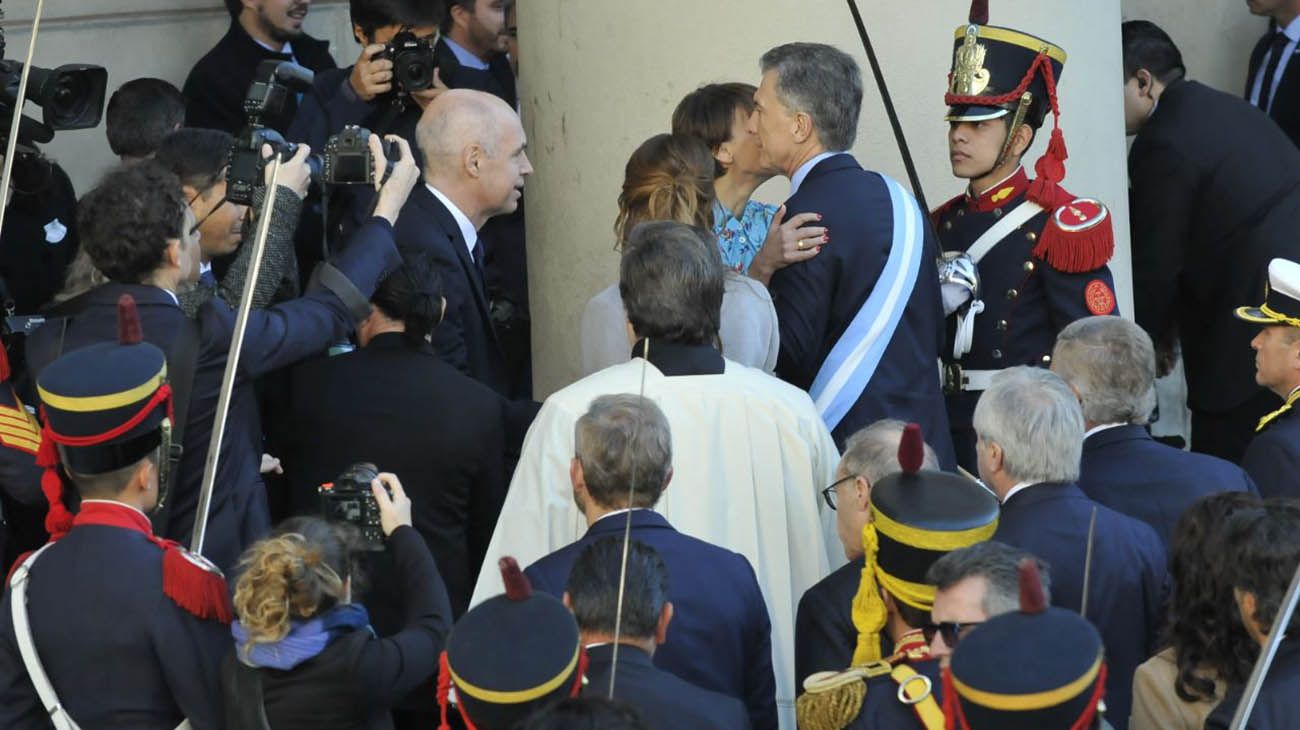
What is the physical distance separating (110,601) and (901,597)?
4.55 feet

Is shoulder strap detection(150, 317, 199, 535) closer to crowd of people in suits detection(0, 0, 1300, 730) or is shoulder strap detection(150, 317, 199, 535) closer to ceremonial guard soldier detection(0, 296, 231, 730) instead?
crowd of people in suits detection(0, 0, 1300, 730)

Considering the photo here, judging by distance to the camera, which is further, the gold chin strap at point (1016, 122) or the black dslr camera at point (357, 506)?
the gold chin strap at point (1016, 122)

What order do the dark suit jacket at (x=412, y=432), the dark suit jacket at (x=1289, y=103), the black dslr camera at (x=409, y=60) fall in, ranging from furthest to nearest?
the dark suit jacket at (x=1289, y=103) < the black dslr camera at (x=409, y=60) < the dark suit jacket at (x=412, y=432)

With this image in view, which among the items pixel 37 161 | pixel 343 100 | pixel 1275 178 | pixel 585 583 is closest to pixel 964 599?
pixel 585 583

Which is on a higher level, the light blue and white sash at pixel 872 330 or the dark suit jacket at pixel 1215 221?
the light blue and white sash at pixel 872 330

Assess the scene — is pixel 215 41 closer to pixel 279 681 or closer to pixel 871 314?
pixel 871 314

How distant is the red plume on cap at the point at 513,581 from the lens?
330cm

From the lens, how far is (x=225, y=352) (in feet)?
15.1

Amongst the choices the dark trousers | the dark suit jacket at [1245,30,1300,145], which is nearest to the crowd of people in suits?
the dark trousers

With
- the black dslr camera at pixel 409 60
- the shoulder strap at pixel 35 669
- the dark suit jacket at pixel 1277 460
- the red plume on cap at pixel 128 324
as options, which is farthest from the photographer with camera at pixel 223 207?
the dark suit jacket at pixel 1277 460

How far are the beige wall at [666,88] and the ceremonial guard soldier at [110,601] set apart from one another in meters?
2.62

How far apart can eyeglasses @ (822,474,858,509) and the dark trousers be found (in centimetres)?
276

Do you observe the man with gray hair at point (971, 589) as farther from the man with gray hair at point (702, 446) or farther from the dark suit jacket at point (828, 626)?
the man with gray hair at point (702, 446)

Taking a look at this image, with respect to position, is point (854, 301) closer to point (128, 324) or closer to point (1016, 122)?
point (1016, 122)
